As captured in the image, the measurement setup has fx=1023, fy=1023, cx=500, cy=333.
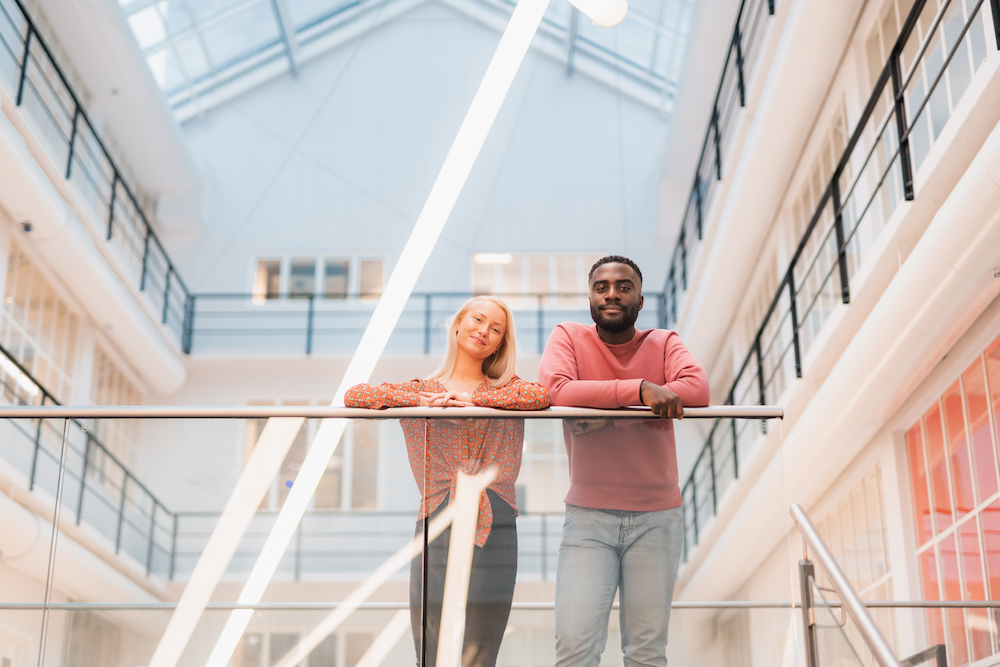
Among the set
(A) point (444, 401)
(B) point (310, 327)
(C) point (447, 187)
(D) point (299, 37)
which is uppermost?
(D) point (299, 37)

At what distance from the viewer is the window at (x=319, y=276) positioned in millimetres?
11477

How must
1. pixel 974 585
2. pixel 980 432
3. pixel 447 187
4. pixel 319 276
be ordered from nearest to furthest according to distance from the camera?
pixel 980 432, pixel 974 585, pixel 319 276, pixel 447 187

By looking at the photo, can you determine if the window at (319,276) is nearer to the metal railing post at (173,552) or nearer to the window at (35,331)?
the window at (35,331)

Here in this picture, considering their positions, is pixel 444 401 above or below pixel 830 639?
above

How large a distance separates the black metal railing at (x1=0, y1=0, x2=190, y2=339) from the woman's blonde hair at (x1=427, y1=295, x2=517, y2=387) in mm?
4994

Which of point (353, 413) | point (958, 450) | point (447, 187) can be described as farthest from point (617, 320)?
point (447, 187)

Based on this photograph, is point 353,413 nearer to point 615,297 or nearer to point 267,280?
point 615,297

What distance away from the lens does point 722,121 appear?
390 inches

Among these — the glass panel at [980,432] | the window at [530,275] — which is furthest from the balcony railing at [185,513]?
the window at [530,275]

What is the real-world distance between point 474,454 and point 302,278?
29.0 feet

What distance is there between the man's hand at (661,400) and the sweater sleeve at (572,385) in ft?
0.14

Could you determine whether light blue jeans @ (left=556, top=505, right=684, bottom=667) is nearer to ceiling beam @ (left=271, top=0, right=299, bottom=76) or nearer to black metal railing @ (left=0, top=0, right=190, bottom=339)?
black metal railing @ (left=0, top=0, right=190, bottom=339)

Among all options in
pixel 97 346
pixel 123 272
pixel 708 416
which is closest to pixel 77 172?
pixel 123 272

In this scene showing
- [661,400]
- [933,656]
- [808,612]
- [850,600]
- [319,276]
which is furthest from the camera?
[319,276]
